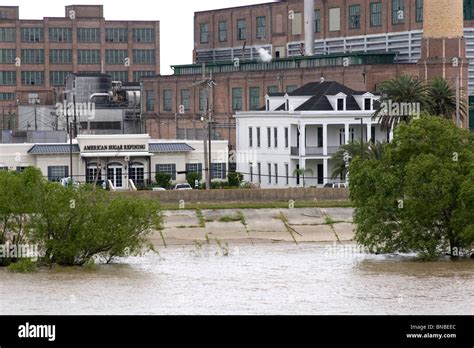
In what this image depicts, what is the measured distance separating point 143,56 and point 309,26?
35.8 meters

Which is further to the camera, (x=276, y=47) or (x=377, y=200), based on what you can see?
(x=276, y=47)

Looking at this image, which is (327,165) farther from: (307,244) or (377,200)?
(377,200)

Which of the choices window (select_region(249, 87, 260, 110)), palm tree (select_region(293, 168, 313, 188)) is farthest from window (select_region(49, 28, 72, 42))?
palm tree (select_region(293, 168, 313, 188))

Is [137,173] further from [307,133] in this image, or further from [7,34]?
[7,34]

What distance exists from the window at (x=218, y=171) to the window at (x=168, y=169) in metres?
2.49

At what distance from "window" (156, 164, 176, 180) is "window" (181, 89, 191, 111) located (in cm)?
3250

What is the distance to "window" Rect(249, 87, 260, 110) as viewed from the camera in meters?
125

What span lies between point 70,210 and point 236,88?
66561mm

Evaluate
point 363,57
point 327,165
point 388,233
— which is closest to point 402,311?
point 388,233

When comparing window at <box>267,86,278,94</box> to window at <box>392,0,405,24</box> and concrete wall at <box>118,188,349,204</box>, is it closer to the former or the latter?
window at <box>392,0,405,24</box>

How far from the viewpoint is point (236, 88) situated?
128 m

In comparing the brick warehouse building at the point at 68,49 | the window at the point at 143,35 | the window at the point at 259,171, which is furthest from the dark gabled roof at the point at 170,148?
the window at the point at 143,35

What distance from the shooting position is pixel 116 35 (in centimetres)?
16538
